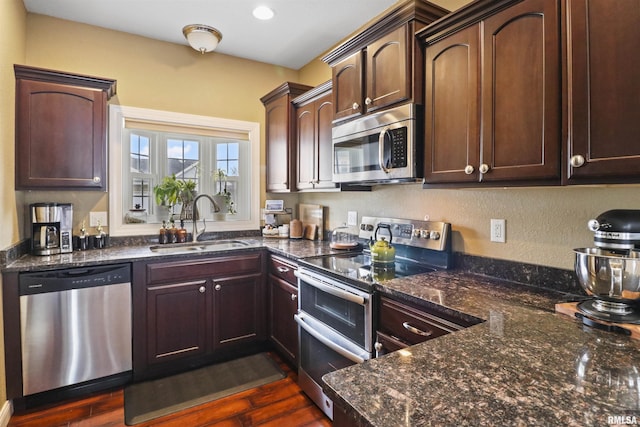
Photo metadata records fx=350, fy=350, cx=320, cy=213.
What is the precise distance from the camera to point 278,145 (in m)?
3.27

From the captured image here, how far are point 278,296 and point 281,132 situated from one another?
1.47 m

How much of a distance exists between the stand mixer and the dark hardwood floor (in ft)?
4.95

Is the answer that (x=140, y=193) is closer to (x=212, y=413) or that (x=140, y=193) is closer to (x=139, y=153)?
(x=139, y=153)

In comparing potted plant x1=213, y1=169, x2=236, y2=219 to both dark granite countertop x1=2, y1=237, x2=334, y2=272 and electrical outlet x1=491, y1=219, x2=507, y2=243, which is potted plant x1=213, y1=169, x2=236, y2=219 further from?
electrical outlet x1=491, y1=219, x2=507, y2=243

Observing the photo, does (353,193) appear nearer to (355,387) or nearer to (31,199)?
(355,387)

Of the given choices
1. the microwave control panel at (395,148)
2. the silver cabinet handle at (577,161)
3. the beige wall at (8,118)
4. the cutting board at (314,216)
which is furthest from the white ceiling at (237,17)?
the cutting board at (314,216)

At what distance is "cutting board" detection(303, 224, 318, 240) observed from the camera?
327 centimetres

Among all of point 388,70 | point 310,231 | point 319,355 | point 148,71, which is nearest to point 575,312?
point 319,355

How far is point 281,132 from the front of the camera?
10.5 feet

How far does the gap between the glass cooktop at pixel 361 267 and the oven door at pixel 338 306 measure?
0.19 ft

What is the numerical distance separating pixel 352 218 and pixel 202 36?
6.15ft

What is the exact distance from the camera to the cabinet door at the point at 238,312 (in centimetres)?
270

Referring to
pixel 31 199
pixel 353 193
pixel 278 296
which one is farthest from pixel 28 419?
pixel 353 193

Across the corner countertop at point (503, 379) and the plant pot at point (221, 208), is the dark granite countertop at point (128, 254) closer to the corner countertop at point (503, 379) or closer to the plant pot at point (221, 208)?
the plant pot at point (221, 208)
